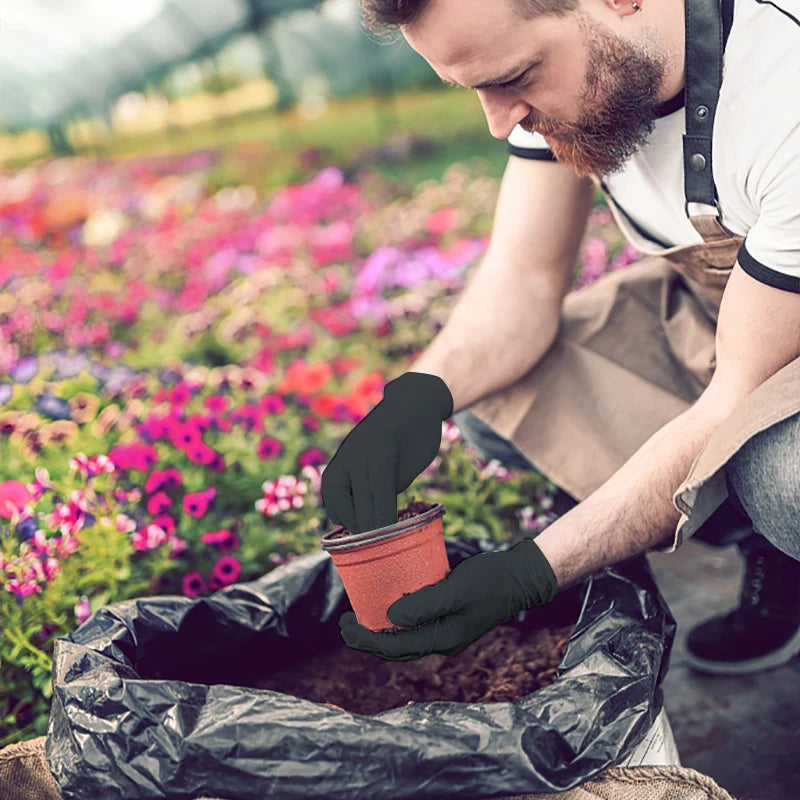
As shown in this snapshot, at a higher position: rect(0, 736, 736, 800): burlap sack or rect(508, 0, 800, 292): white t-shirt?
rect(508, 0, 800, 292): white t-shirt

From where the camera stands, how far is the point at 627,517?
1.32 m

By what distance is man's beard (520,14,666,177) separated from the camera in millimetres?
1298

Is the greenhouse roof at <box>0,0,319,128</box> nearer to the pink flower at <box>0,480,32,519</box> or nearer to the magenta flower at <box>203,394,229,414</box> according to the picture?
the magenta flower at <box>203,394,229,414</box>

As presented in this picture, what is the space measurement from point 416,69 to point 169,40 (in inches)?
132

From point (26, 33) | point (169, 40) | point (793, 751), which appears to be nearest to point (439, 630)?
point (793, 751)

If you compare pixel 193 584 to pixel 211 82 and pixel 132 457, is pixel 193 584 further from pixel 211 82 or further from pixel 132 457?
pixel 211 82

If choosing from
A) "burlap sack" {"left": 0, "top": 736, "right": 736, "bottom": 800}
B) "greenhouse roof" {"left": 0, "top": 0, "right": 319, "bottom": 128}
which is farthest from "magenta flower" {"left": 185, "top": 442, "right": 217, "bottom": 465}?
"greenhouse roof" {"left": 0, "top": 0, "right": 319, "bottom": 128}

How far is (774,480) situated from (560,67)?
2.13ft

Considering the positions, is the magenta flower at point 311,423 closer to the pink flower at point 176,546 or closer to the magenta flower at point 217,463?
the magenta flower at point 217,463

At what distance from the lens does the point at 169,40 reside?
Result: 1016 centimetres

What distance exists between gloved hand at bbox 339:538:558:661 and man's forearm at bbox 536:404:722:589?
5cm

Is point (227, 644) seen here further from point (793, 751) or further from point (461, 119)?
point (461, 119)

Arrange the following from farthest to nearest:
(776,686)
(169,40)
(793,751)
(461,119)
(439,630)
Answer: (169,40)
(461,119)
(776,686)
(793,751)
(439,630)

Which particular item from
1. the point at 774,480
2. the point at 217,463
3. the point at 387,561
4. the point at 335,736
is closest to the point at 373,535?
the point at 387,561
